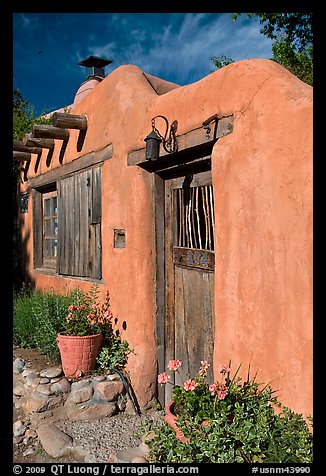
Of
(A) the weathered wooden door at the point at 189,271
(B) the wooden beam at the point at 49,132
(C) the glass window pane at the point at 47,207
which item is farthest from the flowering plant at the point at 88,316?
(C) the glass window pane at the point at 47,207

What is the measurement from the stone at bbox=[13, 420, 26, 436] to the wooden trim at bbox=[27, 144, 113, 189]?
3.03 meters

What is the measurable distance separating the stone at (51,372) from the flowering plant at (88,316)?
388 mm

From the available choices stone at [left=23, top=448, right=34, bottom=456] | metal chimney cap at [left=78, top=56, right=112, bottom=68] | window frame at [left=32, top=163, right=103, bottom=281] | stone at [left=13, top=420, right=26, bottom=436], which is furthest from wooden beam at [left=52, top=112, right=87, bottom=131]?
stone at [left=23, top=448, right=34, bottom=456]

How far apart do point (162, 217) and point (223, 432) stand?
7.62 feet

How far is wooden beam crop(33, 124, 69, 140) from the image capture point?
579 cm

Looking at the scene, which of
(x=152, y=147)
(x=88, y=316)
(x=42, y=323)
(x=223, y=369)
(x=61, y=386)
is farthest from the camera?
(x=42, y=323)

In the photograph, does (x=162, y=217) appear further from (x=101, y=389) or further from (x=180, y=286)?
(x=101, y=389)

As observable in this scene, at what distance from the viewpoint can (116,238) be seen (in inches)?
187

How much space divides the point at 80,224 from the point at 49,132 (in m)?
1.44

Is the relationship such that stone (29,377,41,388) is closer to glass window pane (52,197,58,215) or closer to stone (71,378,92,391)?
stone (71,378,92,391)

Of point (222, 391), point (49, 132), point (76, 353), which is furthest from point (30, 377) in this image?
point (49, 132)

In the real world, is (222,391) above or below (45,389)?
above

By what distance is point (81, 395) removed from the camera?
12.8 feet

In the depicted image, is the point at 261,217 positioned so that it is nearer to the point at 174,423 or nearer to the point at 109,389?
the point at 174,423
